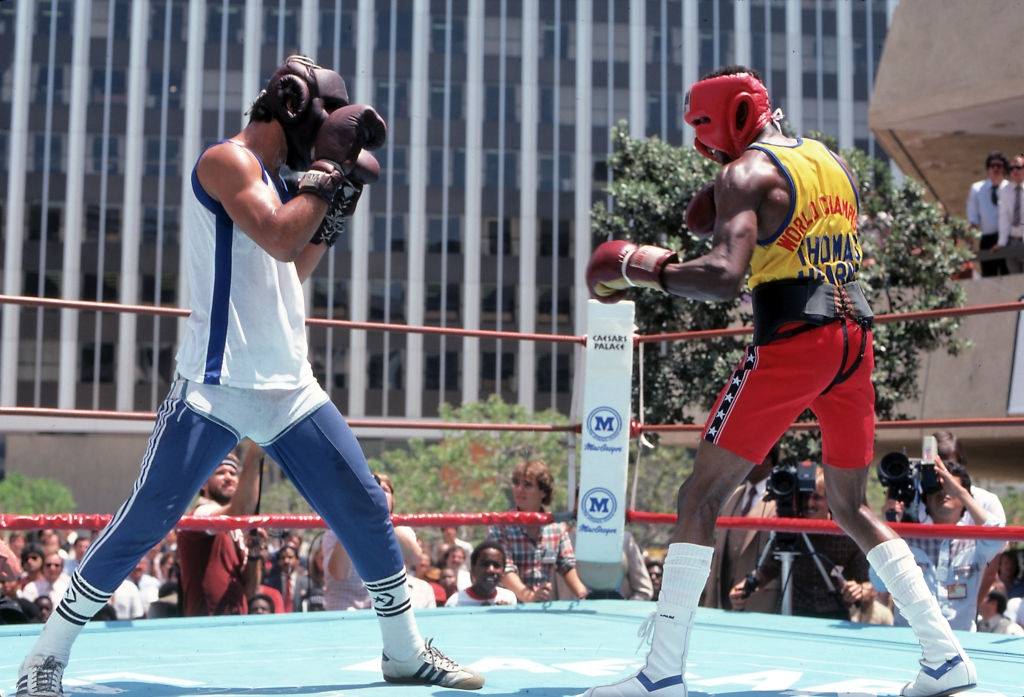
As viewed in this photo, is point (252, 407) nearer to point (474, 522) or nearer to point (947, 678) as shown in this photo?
point (947, 678)

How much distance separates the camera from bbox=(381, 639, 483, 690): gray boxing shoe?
9.39 feet

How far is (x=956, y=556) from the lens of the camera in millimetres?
4832

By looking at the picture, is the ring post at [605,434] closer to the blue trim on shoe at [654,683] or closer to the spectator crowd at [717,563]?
the spectator crowd at [717,563]

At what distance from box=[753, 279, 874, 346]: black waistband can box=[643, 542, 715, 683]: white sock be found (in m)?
0.52

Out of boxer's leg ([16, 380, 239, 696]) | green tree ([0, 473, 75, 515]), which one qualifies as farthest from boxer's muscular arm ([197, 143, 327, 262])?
green tree ([0, 473, 75, 515])

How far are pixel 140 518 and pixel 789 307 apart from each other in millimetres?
1518

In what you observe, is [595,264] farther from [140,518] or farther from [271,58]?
[271,58]

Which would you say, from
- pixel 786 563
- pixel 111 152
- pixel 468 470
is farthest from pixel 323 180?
pixel 111 152

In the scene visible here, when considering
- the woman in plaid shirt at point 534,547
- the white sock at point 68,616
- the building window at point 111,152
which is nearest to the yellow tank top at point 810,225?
the white sock at point 68,616

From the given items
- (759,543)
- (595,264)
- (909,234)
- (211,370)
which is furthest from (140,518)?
(909,234)

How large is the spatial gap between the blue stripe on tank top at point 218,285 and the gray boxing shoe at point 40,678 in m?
0.68

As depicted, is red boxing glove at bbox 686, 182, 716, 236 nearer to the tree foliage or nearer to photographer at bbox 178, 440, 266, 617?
photographer at bbox 178, 440, 266, 617

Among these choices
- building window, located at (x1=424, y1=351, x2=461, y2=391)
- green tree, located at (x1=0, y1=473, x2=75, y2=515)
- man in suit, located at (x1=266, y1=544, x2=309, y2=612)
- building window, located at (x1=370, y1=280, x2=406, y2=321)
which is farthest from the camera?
building window, located at (x1=370, y1=280, x2=406, y2=321)

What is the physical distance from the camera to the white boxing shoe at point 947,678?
8.96 ft
